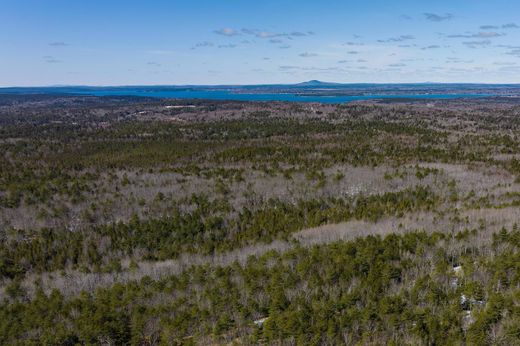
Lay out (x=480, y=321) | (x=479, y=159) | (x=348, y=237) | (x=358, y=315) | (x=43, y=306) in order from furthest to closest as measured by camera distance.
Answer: (x=479, y=159), (x=348, y=237), (x=43, y=306), (x=358, y=315), (x=480, y=321)

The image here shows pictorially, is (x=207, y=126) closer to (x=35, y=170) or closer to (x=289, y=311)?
(x=35, y=170)

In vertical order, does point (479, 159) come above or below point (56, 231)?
above

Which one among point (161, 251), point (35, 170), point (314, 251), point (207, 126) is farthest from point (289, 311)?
point (207, 126)

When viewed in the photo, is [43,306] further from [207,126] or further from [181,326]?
[207,126]

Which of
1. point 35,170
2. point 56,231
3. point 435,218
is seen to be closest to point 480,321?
point 435,218

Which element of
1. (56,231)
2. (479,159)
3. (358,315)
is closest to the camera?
(358,315)

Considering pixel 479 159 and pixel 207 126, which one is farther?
pixel 207 126
